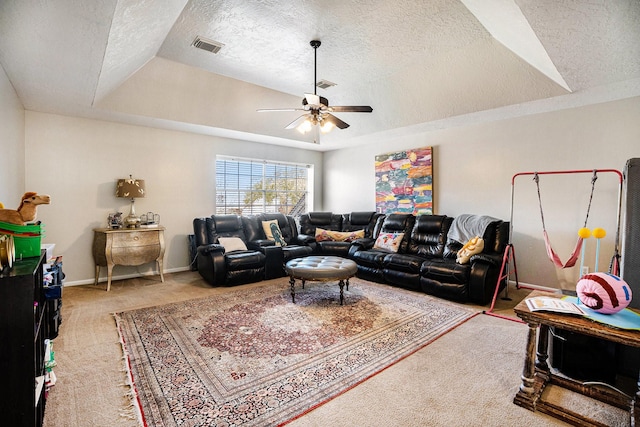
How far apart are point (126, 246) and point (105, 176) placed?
1195 mm

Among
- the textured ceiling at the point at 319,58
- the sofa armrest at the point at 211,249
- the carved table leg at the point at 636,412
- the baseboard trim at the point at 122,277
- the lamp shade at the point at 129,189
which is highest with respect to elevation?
the textured ceiling at the point at 319,58

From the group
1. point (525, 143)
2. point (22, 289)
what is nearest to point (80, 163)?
point (22, 289)

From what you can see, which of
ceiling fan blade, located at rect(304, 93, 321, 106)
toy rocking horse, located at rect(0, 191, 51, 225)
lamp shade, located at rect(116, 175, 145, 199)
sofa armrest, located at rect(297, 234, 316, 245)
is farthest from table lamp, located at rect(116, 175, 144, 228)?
ceiling fan blade, located at rect(304, 93, 321, 106)

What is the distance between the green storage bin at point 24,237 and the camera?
1552 mm

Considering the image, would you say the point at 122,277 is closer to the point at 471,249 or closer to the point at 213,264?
the point at 213,264

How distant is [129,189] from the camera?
14.2 feet

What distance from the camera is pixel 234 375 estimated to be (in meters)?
2.07

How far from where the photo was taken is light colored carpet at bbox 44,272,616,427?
1.67m

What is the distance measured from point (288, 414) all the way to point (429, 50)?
388 cm

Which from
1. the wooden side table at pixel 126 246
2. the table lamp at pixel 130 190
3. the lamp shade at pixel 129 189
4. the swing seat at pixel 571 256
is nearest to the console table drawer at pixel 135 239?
the wooden side table at pixel 126 246

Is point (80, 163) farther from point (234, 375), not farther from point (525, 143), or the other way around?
point (525, 143)

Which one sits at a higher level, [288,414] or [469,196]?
[469,196]

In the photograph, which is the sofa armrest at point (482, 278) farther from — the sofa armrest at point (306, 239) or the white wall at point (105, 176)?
the white wall at point (105, 176)

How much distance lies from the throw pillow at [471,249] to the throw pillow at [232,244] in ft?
10.3
